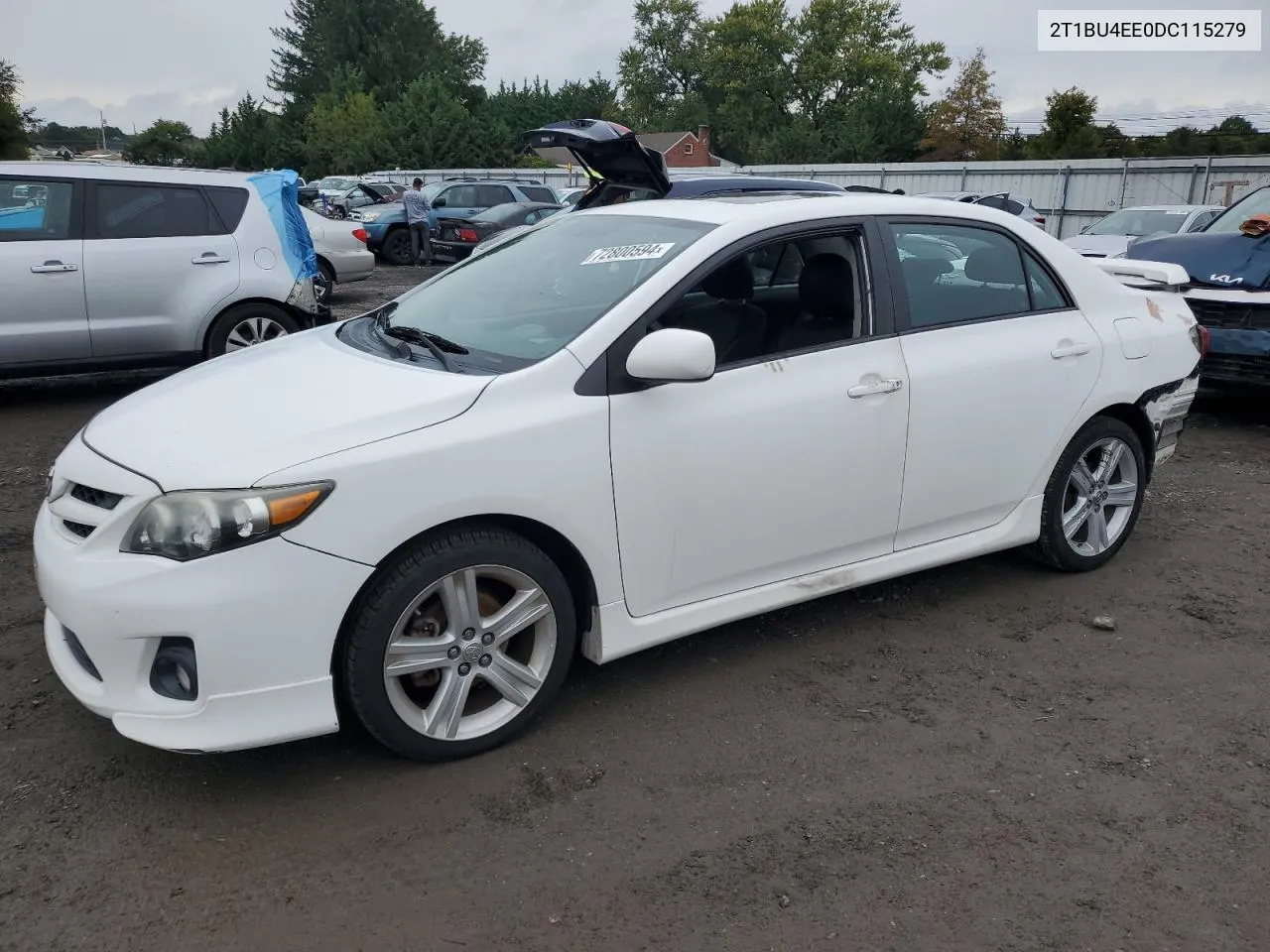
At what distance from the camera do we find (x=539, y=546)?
3193 mm

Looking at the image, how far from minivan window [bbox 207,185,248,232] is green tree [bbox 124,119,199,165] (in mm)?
74892

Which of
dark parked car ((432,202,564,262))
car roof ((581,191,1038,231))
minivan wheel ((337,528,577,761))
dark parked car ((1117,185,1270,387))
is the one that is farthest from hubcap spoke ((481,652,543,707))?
dark parked car ((432,202,564,262))

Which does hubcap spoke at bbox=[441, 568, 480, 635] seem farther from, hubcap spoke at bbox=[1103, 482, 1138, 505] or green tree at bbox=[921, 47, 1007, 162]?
green tree at bbox=[921, 47, 1007, 162]

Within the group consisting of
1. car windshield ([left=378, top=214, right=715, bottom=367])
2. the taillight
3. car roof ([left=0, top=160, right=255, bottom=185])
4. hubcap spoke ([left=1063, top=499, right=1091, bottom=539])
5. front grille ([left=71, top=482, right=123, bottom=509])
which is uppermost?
car roof ([left=0, top=160, right=255, bottom=185])

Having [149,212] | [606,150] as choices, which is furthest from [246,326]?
[606,150]

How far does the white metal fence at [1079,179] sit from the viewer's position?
2264 cm

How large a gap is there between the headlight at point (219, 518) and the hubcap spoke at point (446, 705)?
2.25 ft

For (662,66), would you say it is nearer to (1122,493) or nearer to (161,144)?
(161,144)

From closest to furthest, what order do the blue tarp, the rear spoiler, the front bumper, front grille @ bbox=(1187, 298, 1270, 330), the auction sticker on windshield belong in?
the front bumper → the auction sticker on windshield → the rear spoiler → front grille @ bbox=(1187, 298, 1270, 330) → the blue tarp

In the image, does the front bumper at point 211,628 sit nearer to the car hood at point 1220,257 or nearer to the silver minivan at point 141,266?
the silver minivan at point 141,266

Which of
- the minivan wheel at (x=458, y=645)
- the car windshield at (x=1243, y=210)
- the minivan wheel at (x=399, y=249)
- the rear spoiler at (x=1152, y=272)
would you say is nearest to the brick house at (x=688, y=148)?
the minivan wheel at (x=399, y=249)

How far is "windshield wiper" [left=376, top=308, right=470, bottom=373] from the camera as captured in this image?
11.0ft

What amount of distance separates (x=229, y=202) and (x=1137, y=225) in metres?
12.0

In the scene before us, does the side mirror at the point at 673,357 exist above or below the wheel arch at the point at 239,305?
above
